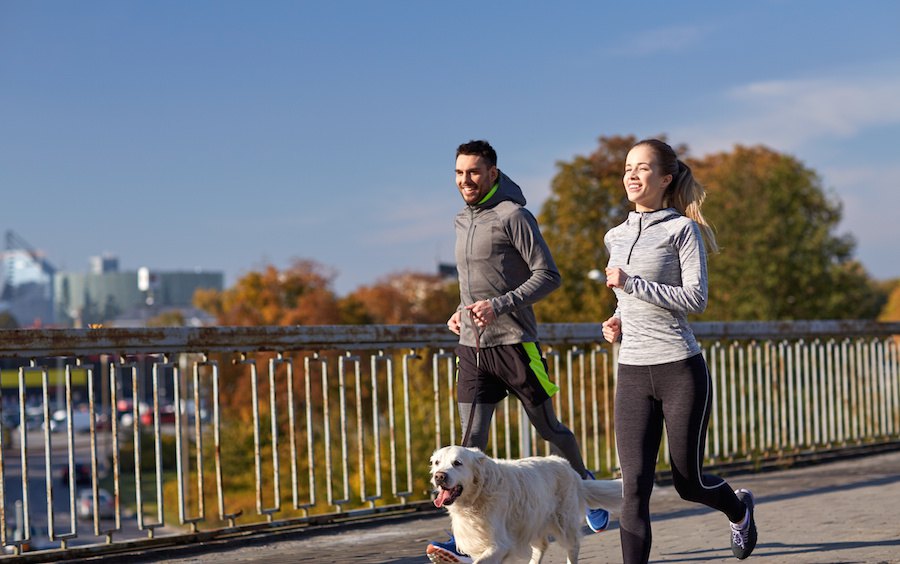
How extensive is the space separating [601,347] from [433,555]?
534 cm

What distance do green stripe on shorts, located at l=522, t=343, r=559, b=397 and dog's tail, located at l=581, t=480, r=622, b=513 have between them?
19.5 inches

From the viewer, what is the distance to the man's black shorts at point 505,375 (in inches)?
242

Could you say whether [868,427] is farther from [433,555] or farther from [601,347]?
[433,555]

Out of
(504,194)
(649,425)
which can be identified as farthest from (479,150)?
(649,425)

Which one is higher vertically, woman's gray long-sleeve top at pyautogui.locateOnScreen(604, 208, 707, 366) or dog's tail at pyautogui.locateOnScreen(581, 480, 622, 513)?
woman's gray long-sleeve top at pyautogui.locateOnScreen(604, 208, 707, 366)

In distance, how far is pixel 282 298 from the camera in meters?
77.9

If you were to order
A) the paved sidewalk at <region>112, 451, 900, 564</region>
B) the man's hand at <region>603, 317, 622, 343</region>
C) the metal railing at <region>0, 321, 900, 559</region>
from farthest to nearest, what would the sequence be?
the metal railing at <region>0, 321, 900, 559</region> → the paved sidewalk at <region>112, 451, 900, 564</region> → the man's hand at <region>603, 317, 622, 343</region>

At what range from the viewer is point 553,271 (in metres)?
6.08

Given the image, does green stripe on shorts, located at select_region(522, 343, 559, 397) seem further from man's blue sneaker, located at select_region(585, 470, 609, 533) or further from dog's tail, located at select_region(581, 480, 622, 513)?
man's blue sneaker, located at select_region(585, 470, 609, 533)

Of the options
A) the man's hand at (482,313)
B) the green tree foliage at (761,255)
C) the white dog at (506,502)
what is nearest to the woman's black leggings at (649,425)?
the white dog at (506,502)

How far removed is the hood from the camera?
6.21m

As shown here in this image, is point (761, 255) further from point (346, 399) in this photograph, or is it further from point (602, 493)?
point (602, 493)

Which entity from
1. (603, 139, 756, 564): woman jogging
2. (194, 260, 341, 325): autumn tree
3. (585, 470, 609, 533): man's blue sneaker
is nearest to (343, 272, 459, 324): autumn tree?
(194, 260, 341, 325): autumn tree

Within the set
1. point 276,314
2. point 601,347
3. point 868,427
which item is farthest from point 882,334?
point 276,314
